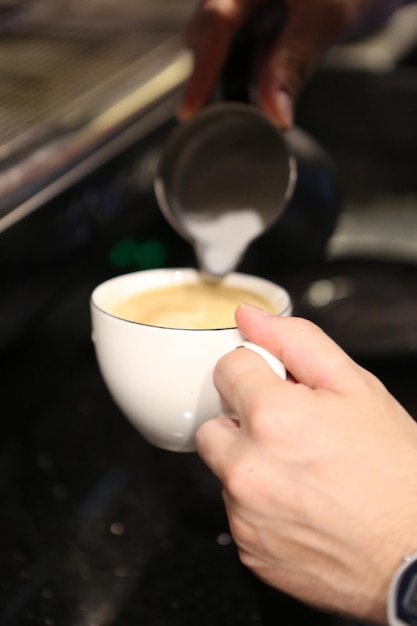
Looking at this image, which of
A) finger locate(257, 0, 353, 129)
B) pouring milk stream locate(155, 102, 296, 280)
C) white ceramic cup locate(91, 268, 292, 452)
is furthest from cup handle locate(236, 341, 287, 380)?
finger locate(257, 0, 353, 129)

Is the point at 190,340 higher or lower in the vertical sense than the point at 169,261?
higher

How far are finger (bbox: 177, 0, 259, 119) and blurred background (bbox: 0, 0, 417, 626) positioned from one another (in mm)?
100

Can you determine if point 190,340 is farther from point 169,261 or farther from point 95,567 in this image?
point 169,261

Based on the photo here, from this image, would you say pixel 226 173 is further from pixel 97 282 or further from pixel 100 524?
pixel 100 524

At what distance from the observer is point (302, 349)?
471 mm

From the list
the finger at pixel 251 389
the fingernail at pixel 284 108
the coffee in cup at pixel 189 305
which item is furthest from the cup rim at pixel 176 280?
the fingernail at pixel 284 108

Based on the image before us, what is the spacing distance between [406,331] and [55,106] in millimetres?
426

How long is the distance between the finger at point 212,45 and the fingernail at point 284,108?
87 millimetres

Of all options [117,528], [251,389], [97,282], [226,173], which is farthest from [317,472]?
[97,282]

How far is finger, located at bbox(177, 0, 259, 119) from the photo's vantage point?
838 mm

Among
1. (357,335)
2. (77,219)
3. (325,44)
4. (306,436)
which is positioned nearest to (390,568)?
(306,436)

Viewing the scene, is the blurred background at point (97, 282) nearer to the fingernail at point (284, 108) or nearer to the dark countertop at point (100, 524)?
the dark countertop at point (100, 524)

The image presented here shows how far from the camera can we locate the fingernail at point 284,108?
2.57 feet

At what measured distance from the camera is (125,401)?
0.55 metres
